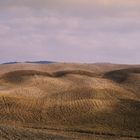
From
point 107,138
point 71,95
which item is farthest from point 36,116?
point 71,95

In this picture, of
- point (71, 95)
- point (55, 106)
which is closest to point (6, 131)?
point (55, 106)

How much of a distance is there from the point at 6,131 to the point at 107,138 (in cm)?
701

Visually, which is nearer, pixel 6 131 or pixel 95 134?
pixel 6 131

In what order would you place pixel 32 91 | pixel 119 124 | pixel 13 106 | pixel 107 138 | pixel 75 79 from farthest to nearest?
pixel 75 79 → pixel 32 91 → pixel 13 106 → pixel 119 124 → pixel 107 138

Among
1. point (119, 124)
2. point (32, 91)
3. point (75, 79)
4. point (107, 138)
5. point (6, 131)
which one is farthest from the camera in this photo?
point (75, 79)

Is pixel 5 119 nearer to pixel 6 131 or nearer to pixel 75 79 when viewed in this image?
pixel 6 131

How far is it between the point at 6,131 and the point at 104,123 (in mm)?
9001

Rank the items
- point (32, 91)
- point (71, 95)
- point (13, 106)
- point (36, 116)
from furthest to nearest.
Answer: point (32, 91)
point (71, 95)
point (13, 106)
point (36, 116)

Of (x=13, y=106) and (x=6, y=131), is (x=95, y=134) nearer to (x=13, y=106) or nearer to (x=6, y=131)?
(x=6, y=131)

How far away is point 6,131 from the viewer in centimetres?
2589

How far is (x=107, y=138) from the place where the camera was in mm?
28234

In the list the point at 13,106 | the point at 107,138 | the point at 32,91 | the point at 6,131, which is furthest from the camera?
the point at 32,91

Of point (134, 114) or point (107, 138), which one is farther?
point (134, 114)

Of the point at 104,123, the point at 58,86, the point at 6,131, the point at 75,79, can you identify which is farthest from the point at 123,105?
the point at 75,79
